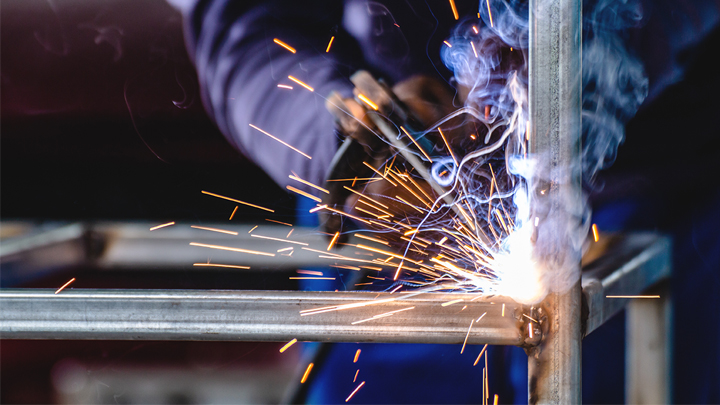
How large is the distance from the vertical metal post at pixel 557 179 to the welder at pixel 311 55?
0.41 metres

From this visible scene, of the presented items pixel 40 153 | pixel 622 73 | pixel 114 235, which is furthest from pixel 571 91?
pixel 40 153

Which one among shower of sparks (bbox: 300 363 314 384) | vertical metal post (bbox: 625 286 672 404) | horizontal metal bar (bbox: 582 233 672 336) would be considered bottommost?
shower of sparks (bbox: 300 363 314 384)

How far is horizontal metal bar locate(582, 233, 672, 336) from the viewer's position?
45 cm

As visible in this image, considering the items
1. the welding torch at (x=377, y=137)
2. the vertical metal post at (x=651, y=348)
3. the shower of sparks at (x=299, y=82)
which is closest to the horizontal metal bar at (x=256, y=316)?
the welding torch at (x=377, y=137)

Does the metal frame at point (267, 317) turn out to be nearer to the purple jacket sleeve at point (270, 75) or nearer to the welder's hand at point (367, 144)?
the welder's hand at point (367, 144)

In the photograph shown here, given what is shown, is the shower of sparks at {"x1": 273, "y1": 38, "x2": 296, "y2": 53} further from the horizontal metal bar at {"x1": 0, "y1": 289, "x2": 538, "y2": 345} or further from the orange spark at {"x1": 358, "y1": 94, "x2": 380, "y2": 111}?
the horizontal metal bar at {"x1": 0, "y1": 289, "x2": 538, "y2": 345}

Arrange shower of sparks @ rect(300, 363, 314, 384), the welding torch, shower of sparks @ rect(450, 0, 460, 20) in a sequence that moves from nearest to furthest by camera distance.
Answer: the welding torch
shower of sparks @ rect(450, 0, 460, 20)
shower of sparks @ rect(300, 363, 314, 384)

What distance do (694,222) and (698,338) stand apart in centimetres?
31

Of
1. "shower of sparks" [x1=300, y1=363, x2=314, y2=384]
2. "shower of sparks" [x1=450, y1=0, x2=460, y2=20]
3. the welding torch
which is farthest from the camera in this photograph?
"shower of sparks" [x1=300, y1=363, x2=314, y2=384]

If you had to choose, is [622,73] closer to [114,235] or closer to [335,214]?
[335,214]

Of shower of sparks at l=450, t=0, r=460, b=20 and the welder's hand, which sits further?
shower of sparks at l=450, t=0, r=460, b=20

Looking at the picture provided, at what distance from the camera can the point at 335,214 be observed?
848 mm

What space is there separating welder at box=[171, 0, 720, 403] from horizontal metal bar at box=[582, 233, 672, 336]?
0.37 metres

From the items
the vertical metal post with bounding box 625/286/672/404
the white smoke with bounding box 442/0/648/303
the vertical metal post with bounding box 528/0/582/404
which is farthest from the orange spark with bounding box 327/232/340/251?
the vertical metal post with bounding box 625/286/672/404
